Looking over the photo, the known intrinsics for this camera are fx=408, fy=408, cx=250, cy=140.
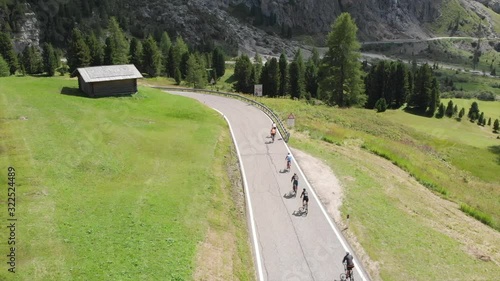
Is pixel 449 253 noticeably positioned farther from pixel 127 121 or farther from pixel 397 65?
pixel 397 65

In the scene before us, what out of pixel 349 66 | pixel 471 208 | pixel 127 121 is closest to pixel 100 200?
pixel 127 121

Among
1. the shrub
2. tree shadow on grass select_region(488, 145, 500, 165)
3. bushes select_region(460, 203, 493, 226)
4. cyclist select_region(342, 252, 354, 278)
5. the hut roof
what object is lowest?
tree shadow on grass select_region(488, 145, 500, 165)

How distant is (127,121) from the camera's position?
44500 millimetres

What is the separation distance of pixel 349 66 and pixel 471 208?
4146cm

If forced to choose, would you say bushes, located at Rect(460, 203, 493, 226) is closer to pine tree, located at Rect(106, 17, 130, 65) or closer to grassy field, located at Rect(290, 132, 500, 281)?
grassy field, located at Rect(290, 132, 500, 281)

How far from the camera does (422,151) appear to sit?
181 feet

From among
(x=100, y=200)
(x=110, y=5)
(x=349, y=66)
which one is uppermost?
(x=110, y=5)

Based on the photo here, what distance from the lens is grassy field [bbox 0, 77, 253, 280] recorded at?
19547mm

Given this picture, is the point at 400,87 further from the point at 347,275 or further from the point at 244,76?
the point at 347,275

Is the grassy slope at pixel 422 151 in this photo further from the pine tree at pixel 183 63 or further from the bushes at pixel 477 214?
the pine tree at pixel 183 63

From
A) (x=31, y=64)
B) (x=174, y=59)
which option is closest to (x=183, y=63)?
(x=174, y=59)

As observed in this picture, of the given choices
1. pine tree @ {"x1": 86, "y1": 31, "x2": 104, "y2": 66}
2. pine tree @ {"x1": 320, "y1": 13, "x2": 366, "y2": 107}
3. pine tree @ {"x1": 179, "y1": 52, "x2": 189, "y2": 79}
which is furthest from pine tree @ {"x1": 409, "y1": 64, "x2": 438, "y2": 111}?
pine tree @ {"x1": 86, "y1": 31, "x2": 104, "y2": 66}

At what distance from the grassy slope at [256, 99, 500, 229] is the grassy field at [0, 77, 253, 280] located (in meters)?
15.2

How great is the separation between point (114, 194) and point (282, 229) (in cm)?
1117
